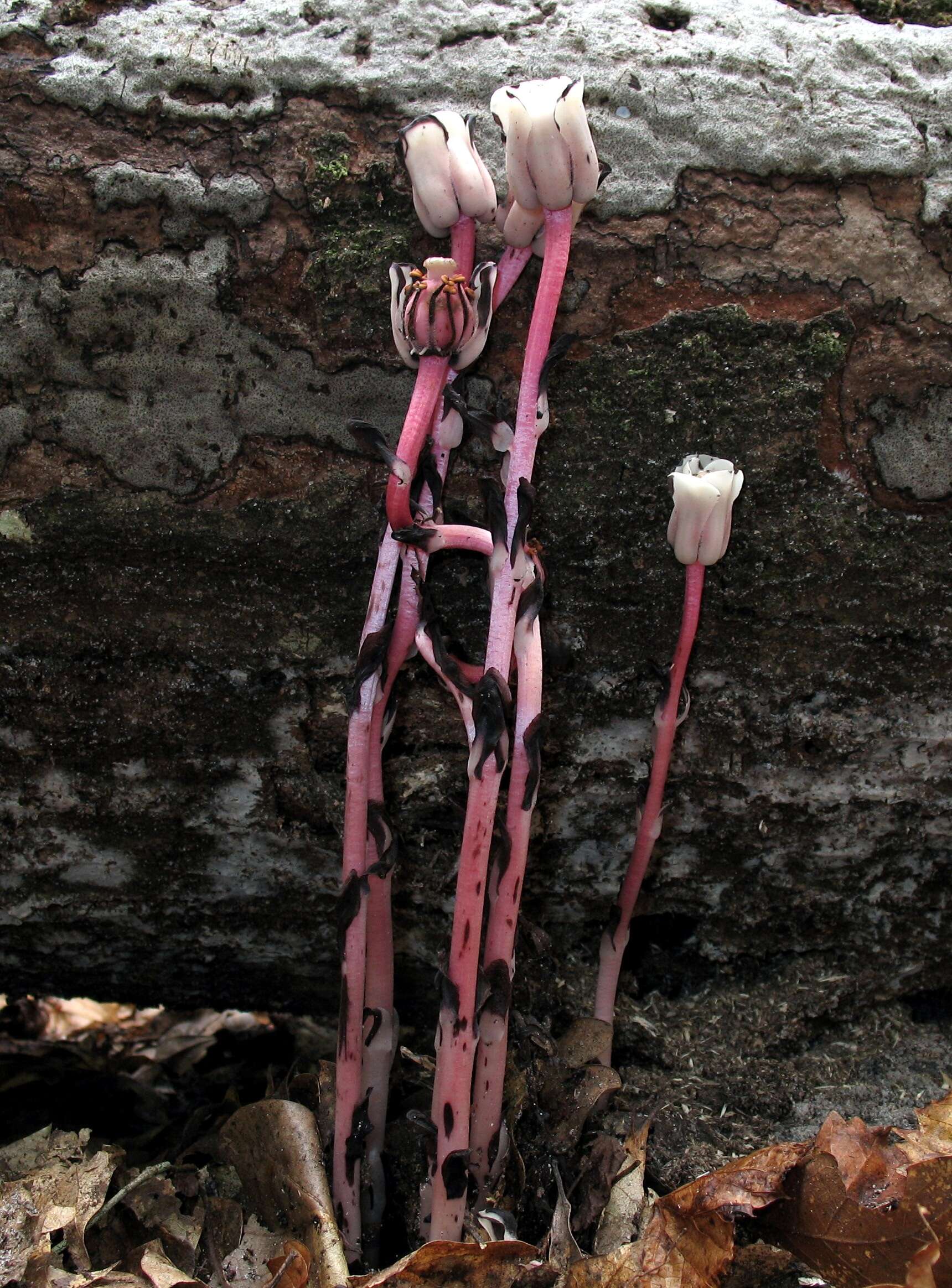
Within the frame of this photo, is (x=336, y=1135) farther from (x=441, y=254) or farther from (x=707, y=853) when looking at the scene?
(x=441, y=254)

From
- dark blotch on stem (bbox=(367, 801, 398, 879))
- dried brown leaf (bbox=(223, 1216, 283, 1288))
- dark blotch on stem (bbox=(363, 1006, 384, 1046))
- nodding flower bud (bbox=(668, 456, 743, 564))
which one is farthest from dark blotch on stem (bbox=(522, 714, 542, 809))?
dried brown leaf (bbox=(223, 1216, 283, 1288))

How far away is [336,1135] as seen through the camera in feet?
5.13

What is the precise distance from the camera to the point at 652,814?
166 centimetres

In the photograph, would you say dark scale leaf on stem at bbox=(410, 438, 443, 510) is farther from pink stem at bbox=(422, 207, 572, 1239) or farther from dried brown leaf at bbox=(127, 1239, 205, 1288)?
dried brown leaf at bbox=(127, 1239, 205, 1288)

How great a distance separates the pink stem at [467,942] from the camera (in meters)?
1.44

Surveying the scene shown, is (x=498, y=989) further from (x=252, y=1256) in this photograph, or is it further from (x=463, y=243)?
(x=463, y=243)

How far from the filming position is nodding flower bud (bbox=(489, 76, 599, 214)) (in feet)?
4.26

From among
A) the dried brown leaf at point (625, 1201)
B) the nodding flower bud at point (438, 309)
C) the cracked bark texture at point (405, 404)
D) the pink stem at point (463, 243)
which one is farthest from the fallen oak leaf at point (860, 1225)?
the pink stem at point (463, 243)

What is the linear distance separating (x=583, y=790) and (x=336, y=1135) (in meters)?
0.67

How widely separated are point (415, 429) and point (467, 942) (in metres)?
0.73

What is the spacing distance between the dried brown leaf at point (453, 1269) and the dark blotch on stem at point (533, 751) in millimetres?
603

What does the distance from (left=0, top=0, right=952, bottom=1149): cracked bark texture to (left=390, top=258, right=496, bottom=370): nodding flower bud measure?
12 cm

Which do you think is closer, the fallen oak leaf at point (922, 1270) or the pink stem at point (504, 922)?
the fallen oak leaf at point (922, 1270)

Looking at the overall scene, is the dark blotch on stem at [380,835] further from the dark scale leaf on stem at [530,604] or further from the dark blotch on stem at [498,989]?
the dark scale leaf on stem at [530,604]
